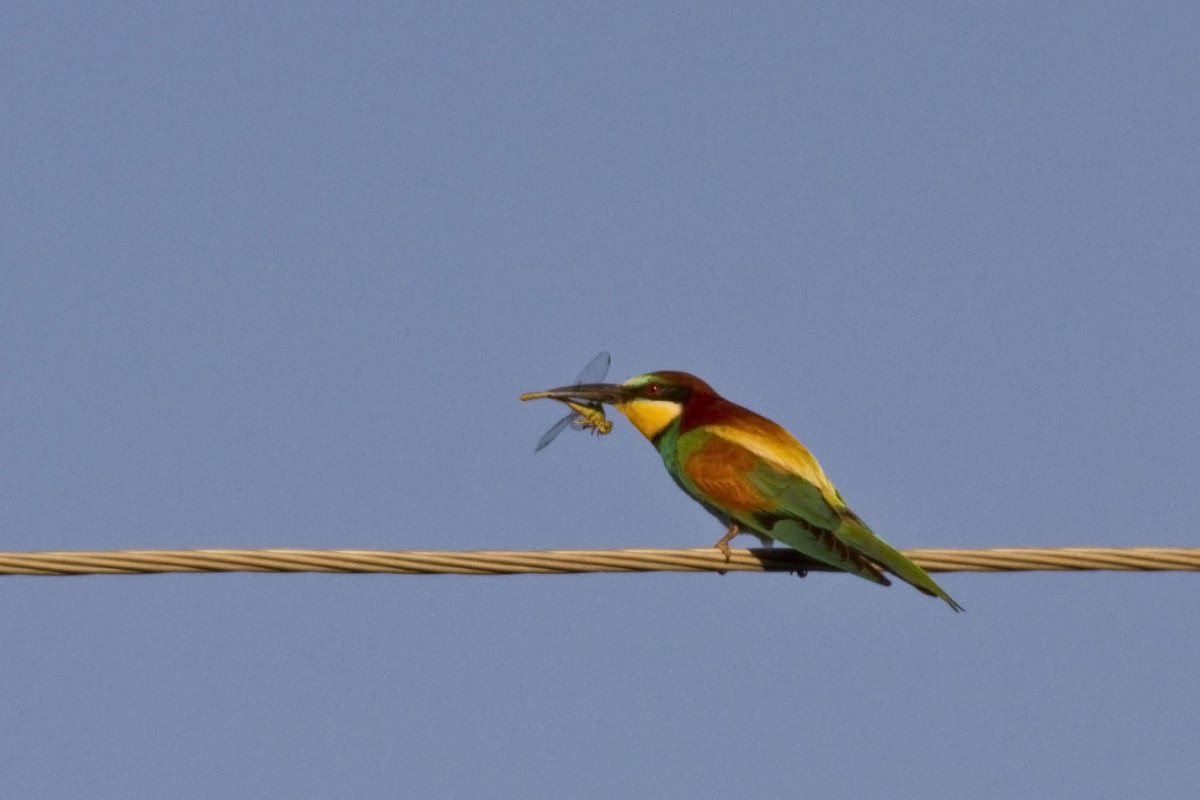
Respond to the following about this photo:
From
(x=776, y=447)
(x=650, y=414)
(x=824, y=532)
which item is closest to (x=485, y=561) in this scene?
(x=824, y=532)

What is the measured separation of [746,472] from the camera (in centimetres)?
634

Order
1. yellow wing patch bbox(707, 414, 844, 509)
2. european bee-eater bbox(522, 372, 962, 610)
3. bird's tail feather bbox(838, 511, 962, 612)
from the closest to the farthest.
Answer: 1. bird's tail feather bbox(838, 511, 962, 612)
2. european bee-eater bbox(522, 372, 962, 610)
3. yellow wing patch bbox(707, 414, 844, 509)

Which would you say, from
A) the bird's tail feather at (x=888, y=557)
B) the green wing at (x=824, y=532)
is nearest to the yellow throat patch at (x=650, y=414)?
the green wing at (x=824, y=532)

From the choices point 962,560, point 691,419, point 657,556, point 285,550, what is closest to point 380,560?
point 285,550

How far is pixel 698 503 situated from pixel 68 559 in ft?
9.47

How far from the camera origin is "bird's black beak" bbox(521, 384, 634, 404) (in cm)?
730

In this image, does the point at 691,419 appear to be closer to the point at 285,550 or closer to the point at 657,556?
the point at 657,556

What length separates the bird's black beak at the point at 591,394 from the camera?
287 inches

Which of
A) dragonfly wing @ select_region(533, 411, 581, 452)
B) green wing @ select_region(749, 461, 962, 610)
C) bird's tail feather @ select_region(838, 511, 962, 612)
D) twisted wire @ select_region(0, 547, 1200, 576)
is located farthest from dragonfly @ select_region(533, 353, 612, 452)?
twisted wire @ select_region(0, 547, 1200, 576)

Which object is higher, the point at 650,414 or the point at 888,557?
the point at 650,414

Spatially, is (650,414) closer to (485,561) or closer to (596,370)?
(596,370)

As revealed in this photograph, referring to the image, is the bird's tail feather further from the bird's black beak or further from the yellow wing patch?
the bird's black beak

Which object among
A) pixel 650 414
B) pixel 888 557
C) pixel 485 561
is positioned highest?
pixel 650 414

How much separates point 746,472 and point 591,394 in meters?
1.23
